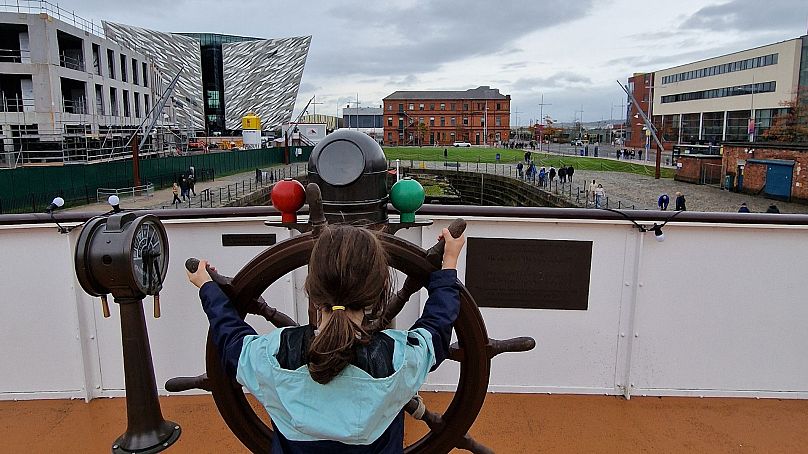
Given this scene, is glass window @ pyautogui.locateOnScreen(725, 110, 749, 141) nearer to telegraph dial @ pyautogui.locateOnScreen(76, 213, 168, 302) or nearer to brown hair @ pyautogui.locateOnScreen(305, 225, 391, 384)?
telegraph dial @ pyautogui.locateOnScreen(76, 213, 168, 302)

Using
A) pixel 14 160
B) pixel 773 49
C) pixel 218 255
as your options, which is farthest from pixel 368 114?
pixel 218 255

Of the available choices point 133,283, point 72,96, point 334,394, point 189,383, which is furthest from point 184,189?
point 334,394

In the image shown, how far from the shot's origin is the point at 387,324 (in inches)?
68.2

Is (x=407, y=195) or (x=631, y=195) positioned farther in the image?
(x=631, y=195)

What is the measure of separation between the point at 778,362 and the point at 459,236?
2.56 meters

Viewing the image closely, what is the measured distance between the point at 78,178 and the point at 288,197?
22.4 meters

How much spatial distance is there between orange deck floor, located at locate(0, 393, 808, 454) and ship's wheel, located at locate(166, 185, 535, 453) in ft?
2.92

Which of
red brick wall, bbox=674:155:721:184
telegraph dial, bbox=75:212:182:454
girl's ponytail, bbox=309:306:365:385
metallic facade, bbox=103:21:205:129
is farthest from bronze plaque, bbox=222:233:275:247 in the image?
metallic facade, bbox=103:21:205:129

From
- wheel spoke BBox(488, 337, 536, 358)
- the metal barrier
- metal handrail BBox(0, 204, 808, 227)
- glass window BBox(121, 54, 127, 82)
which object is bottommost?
the metal barrier

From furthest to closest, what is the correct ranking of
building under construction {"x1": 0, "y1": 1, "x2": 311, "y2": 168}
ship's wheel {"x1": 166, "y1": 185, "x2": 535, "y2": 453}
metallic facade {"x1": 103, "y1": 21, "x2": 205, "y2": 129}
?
metallic facade {"x1": 103, "y1": 21, "x2": 205, "y2": 129}
building under construction {"x1": 0, "y1": 1, "x2": 311, "y2": 168}
ship's wheel {"x1": 166, "y1": 185, "x2": 535, "y2": 453}

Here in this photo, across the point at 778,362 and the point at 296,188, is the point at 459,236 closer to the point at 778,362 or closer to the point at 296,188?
the point at 296,188

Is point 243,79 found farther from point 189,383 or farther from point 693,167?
point 189,383

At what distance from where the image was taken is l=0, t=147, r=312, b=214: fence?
60.3ft

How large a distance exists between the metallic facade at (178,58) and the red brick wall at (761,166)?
52.0 meters
